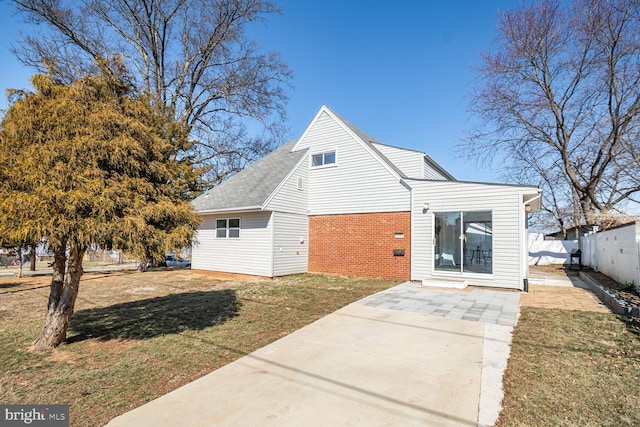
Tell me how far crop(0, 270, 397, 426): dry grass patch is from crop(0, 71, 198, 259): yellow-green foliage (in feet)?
5.22

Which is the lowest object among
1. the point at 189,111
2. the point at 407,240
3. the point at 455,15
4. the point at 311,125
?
the point at 407,240

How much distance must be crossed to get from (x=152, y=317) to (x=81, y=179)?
3.82 m

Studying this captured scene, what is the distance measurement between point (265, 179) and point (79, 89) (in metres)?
10.0

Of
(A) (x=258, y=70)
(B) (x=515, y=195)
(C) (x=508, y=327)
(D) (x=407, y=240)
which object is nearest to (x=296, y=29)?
(A) (x=258, y=70)

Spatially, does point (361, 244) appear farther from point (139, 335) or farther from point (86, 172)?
point (86, 172)

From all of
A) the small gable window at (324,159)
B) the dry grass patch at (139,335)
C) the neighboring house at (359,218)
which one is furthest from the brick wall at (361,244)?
the small gable window at (324,159)

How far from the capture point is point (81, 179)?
14.0 feet

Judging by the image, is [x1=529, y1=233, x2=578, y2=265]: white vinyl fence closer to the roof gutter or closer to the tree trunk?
the roof gutter

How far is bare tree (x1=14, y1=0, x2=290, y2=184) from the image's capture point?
16.4 meters

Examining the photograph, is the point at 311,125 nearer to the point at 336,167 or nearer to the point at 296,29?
the point at 336,167

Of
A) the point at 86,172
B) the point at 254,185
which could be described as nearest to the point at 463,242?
the point at 254,185

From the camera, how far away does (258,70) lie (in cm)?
1992

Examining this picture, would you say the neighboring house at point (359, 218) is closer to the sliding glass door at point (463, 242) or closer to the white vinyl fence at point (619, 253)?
the sliding glass door at point (463, 242)

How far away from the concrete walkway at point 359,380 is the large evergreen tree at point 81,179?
7.25 feet
